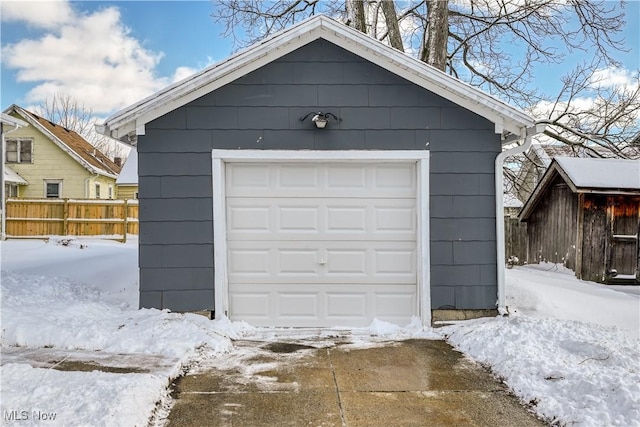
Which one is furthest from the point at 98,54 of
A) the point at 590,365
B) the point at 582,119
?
the point at 590,365

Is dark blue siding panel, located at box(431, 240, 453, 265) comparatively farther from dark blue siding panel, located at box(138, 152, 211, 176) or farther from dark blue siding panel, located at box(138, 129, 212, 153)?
dark blue siding panel, located at box(138, 129, 212, 153)

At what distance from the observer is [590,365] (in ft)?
13.4

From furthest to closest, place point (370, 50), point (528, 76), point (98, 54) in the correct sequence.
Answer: point (98, 54) < point (528, 76) < point (370, 50)

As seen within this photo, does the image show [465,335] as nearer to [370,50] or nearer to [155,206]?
[370,50]

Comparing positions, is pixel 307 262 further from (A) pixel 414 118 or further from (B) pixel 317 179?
(A) pixel 414 118

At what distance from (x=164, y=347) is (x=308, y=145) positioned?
9.76ft

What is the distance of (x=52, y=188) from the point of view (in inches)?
845

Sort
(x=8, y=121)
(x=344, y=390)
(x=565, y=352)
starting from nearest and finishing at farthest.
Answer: (x=344, y=390), (x=565, y=352), (x=8, y=121)

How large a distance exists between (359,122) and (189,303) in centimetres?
323

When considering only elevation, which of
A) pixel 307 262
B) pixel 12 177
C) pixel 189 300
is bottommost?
pixel 189 300

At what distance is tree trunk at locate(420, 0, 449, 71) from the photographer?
10445 millimetres

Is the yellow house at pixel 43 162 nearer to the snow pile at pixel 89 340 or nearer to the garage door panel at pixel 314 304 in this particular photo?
the snow pile at pixel 89 340

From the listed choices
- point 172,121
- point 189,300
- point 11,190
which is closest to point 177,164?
point 172,121

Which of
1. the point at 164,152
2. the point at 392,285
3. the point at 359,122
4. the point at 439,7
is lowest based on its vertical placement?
the point at 392,285
